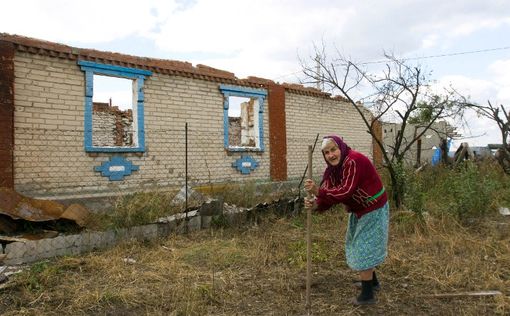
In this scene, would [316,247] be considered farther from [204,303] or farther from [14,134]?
[14,134]

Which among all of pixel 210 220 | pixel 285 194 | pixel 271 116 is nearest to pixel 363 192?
pixel 210 220

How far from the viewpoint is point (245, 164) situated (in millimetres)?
10469

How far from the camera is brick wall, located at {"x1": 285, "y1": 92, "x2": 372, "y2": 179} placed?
1175cm

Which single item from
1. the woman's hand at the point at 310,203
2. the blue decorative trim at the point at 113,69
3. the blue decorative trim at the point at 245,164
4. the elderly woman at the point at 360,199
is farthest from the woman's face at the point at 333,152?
the blue decorative trim at the point at 245,164

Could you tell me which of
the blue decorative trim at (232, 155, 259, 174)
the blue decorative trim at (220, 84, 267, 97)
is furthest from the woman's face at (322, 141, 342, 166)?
the blue decorative trim at (220, 84, 267, 97)

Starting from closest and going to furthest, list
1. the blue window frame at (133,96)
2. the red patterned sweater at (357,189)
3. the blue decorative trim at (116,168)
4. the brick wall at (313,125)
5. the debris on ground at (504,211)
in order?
the red patterned sweater at (357,189) → the debris on ground at (504,211) → the blue window frame at (133,96) → the blue decorative trim at (116,168) → the brick wall at (313,125)

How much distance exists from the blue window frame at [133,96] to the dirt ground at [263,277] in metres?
2.91

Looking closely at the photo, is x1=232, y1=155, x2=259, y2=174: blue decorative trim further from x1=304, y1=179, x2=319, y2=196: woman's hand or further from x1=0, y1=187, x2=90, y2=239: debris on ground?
x1=304, y1=179, x2=319, y2=196: woman's hand

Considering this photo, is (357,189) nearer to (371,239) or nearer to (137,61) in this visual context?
(371,239)

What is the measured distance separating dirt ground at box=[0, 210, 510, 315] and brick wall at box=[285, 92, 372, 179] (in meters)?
5.68

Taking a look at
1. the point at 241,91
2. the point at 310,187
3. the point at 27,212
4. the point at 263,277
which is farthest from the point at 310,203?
the point at 241,91

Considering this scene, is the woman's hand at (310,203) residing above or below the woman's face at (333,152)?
below

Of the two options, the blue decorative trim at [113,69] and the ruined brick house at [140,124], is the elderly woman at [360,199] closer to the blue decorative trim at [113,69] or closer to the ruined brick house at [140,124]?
the ruined brick house at [140,124]

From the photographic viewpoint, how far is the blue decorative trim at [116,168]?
26.3 feet
